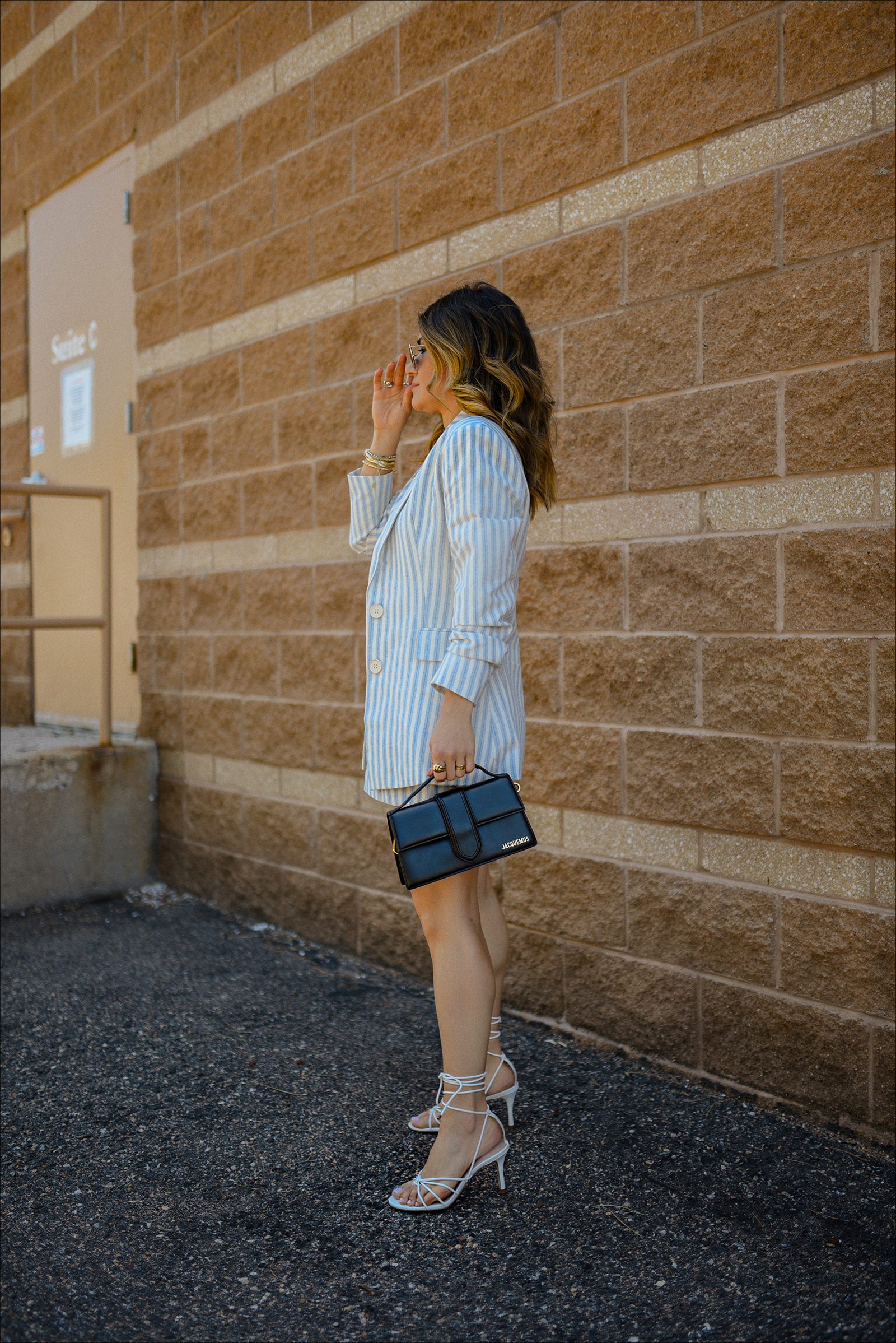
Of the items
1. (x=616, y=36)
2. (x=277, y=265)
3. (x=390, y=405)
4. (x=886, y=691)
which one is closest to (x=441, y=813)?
(x=390, y=405)

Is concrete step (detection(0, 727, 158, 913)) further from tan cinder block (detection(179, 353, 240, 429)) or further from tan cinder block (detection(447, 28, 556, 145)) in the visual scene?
tan cinder block (detection(447, 28, 556, 145))

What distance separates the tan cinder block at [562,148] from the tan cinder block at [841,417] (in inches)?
38.6

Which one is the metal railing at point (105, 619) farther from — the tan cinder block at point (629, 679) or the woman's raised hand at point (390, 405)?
the woman's raised hand at point (390, 405)

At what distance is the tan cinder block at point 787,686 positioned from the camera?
2.61 meters

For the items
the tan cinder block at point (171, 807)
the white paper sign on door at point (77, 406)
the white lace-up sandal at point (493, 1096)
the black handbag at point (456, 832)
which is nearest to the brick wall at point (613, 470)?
the tan cinder block at point (171, 807)

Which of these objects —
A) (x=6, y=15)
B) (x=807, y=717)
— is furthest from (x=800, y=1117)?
(x=6, y=15)

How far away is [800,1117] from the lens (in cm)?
271

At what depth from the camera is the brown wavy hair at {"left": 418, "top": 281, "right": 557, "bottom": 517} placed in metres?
2.37

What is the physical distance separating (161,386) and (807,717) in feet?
11.9

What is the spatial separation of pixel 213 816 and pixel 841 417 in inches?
129

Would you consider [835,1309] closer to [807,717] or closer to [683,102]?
[807,717]

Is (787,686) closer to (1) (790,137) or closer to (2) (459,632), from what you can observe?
(2) (459,632)

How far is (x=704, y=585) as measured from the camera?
292 centimetres

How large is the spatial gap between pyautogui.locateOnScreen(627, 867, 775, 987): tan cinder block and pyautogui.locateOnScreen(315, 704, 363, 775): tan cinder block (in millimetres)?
1349
